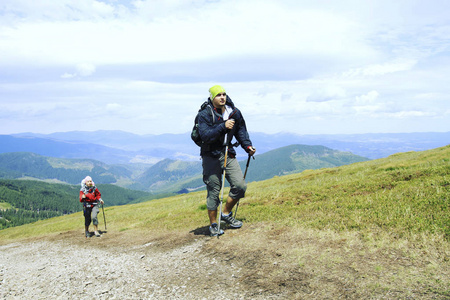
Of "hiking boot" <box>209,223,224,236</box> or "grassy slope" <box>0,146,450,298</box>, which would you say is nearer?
"grassy slope" <box>0,146,450,298</box>

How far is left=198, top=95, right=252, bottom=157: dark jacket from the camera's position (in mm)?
9812

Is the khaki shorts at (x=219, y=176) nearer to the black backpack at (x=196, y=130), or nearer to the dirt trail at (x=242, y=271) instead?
the black backpack at (x=196, y=130)

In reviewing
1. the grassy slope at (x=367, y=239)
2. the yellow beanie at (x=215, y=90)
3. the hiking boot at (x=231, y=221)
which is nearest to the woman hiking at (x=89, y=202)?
the grassy slope at (x=367, y=239)

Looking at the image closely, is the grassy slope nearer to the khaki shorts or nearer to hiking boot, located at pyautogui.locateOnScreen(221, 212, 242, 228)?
hiking boot, located at pyautogui.locateOnScreen(221, 212, 242, 228)

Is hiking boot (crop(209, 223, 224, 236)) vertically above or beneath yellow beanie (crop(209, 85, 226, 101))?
beneath

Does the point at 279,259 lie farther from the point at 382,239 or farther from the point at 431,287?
the point at 431,287

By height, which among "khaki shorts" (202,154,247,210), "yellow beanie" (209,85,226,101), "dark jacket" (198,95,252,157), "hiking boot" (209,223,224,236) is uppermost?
"yellow beanie" (209,85,226,101)

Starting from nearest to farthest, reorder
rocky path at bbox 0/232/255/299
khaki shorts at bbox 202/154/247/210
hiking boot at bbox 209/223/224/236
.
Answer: rocky path at bbox 0/232/255/299, khaki shorts at bbox 202/154/247/210, hiking boot at bbox 209/223/224/236

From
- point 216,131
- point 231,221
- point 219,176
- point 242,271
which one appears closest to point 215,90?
point 216,131

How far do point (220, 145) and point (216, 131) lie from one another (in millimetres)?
931

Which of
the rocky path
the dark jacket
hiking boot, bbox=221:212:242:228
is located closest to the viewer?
the rocky path

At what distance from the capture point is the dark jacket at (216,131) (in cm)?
981

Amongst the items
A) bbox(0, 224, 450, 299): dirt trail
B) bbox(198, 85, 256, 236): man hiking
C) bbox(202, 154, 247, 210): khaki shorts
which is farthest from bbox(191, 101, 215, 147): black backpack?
bbox(0, 224, 450, 299): dirt trail

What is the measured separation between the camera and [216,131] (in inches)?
383
